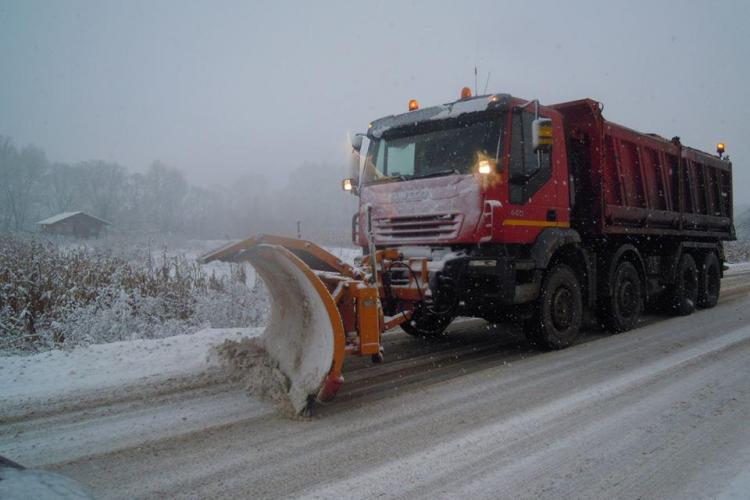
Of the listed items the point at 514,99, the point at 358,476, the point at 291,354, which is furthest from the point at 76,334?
the point at 514,99

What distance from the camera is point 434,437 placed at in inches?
133

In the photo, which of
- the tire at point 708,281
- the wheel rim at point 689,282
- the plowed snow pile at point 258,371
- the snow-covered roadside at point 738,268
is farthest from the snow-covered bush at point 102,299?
the snow-covered roadside at point 738,268

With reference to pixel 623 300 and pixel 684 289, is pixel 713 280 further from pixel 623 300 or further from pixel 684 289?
pixel 623 300

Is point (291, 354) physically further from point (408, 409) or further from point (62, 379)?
point (62, 379)

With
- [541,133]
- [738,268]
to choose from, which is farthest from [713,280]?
[738,268]

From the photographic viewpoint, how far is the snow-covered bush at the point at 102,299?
6358 millimetres

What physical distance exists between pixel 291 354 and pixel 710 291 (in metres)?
9.12

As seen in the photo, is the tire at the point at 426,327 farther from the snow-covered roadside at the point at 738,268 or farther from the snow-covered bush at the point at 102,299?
the snow-covered roadside at the point at 738,268

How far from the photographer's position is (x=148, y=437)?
3.40 meters

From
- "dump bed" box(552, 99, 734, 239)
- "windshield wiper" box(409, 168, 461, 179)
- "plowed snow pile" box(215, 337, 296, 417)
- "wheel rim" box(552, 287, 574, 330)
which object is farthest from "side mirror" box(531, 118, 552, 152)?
"plowed snow pile" box(215, 337, 296, 417)

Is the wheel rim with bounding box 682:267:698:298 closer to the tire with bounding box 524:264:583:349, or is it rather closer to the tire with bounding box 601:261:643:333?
the tire with bounding box 601:261:643:333

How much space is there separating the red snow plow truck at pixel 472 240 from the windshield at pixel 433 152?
16 millimetres

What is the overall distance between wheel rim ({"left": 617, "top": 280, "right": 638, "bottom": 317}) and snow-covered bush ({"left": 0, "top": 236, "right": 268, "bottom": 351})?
17.7 feet

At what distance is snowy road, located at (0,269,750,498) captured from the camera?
2.72 metres
